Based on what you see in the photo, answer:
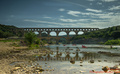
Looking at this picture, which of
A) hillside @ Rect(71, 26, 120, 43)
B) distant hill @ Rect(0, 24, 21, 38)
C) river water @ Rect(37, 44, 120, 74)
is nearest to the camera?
river water @ Rect(37, 44, 120, 74)

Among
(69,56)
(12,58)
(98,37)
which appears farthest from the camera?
(98,37)

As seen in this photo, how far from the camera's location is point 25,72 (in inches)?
471

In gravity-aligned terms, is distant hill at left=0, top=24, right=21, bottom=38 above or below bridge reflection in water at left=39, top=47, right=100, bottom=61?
above

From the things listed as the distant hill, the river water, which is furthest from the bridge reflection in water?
the distant hill

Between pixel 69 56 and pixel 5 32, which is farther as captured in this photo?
pixel 5 32

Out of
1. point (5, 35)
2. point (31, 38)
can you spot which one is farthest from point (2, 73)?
point (5, 35)

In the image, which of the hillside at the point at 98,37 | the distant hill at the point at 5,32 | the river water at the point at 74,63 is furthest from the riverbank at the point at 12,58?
the hillside at the point at 98,37

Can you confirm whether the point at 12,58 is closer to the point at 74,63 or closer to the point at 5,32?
the point at 74,63

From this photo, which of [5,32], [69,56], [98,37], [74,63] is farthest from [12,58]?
[98,37]

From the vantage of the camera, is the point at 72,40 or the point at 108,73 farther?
the point at 72,40

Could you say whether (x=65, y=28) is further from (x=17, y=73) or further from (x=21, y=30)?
(x=17, y=73)

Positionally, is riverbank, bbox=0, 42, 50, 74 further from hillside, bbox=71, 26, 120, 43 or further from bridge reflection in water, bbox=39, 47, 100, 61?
hillside, bbox=71, 26, 120, 43

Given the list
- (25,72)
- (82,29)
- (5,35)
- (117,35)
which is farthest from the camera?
(82,29)

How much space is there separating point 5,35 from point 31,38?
4192cm
